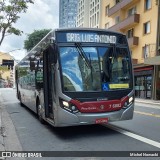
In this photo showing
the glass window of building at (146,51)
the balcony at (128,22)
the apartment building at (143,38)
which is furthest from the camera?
the balcony at (128,22)

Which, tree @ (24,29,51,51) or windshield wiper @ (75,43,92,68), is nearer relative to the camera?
windshield wiper @ (75,43,92,68)

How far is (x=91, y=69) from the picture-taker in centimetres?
960

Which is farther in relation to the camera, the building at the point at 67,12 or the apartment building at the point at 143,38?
the building at the point at 67,12

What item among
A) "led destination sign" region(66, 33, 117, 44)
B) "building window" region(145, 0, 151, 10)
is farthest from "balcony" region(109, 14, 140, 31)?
"led destination sign" region(66, 33, 117, 44)

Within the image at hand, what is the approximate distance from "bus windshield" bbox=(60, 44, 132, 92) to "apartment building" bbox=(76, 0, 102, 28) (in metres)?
63.6

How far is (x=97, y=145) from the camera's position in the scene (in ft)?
28.3

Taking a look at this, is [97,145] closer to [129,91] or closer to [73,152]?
[73,152]

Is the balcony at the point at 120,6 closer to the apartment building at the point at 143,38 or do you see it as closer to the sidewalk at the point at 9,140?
the apartment building at the point at 143,38

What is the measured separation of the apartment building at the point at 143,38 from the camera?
34.9m

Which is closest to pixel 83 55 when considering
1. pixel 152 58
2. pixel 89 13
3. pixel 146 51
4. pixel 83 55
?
pixel 83 55

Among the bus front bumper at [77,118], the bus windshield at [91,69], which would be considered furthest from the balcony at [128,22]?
the bus front bumper at [77,118]

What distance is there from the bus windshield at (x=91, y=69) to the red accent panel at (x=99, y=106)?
0.36 meters

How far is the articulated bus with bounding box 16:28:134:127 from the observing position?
939 cm

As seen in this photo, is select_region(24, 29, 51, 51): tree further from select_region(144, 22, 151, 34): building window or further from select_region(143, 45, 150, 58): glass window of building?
select_region(143, 45, 150, 58): glass window of building
